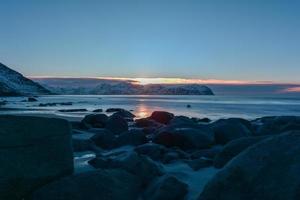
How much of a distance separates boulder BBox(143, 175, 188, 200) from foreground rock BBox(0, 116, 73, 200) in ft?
4.51

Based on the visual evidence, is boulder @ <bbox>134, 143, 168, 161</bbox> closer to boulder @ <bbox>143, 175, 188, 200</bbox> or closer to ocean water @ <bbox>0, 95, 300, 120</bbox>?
boulder @ <bbox>143, 175, 188, 200</bbox>

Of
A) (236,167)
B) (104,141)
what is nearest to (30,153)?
(236,167)

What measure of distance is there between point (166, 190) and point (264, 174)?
1.86 metres

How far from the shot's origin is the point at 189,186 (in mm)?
7922

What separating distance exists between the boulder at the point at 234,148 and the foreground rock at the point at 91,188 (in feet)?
7.64

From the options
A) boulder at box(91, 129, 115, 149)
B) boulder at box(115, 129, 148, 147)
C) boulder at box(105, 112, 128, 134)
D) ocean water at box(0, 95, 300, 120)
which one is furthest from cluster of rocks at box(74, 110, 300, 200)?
ocean water at box(0, 95, 300, 120)

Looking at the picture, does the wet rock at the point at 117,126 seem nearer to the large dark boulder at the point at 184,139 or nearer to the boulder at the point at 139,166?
the large dark boulder at the point at 184,139

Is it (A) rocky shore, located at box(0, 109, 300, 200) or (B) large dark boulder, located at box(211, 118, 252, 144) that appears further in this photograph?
(B) large dark boulder, located at box(211, 118, 252, 144)

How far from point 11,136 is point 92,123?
51.1 feet

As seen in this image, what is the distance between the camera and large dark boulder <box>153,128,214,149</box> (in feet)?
42.1

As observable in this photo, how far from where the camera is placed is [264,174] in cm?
597

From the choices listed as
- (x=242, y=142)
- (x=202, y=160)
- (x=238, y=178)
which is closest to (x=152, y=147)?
(x=202, y=160)

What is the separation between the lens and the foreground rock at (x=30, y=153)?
6.58m

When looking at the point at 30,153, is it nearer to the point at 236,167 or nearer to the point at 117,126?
the point at 236,167
